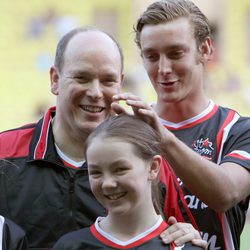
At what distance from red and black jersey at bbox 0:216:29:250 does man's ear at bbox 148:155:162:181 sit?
1.72ft

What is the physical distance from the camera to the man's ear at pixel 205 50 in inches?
128

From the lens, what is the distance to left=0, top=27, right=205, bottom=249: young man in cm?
279

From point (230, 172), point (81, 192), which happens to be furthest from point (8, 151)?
point (230, 172)

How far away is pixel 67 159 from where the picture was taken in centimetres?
289

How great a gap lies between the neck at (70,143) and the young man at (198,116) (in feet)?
1.44

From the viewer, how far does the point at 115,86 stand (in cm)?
283

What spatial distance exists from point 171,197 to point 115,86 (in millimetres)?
506

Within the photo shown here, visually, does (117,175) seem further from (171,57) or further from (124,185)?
(171,57)

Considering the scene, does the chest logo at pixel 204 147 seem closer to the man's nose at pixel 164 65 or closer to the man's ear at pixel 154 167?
the man's nose at pixel 164 65

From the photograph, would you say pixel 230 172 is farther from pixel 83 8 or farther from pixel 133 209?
pixel 83 8

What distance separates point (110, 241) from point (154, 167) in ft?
0.99

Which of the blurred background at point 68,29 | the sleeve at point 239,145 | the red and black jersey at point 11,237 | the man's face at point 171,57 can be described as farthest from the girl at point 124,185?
the blurred background at point 68,29

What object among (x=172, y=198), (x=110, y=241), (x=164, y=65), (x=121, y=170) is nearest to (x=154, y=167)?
(x=121, y=170)

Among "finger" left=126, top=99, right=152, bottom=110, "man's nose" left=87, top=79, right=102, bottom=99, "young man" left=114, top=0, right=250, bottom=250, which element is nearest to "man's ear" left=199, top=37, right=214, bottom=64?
"young man" left=114, top=0, right=250, bottom=250
